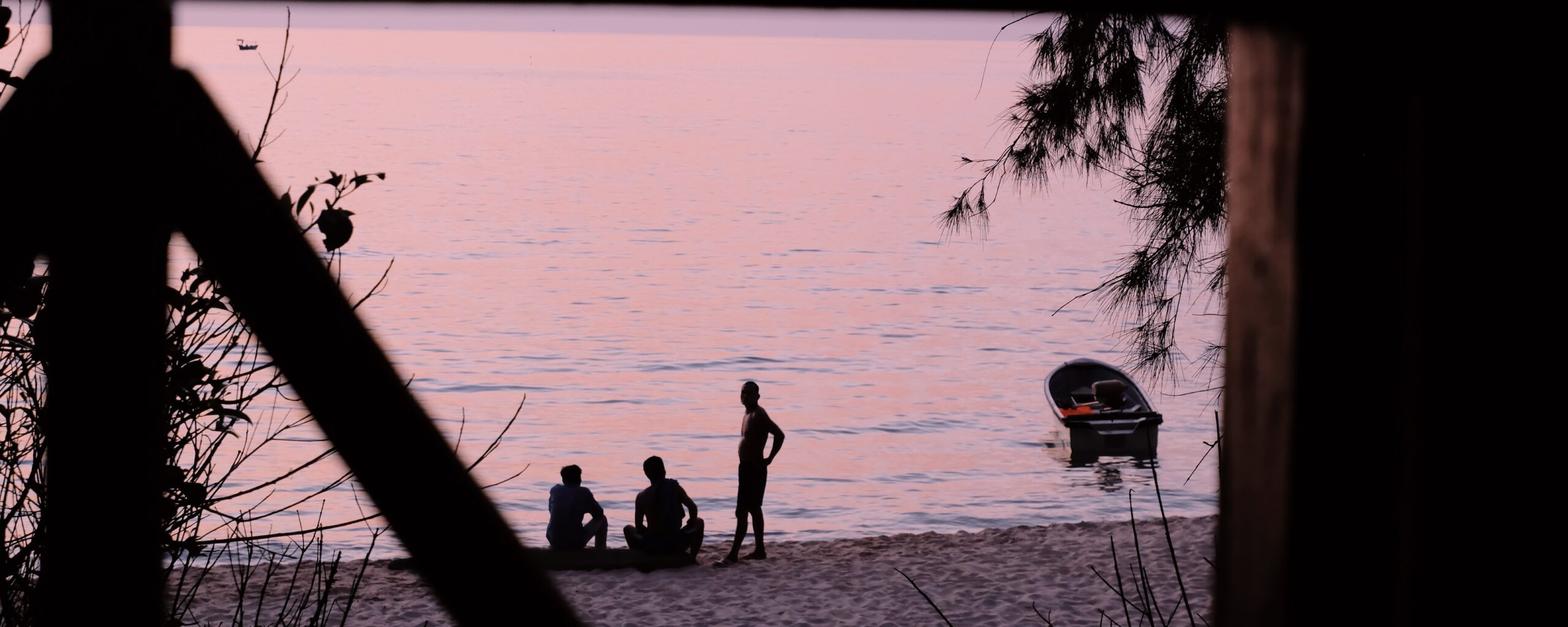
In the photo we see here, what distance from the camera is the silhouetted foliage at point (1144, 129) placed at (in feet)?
18.0

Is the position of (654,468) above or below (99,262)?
below

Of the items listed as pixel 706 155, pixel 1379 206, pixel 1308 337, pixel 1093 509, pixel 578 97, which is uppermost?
pixel 578 97

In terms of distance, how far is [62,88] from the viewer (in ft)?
3.34

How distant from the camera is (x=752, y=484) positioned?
11.6 metres

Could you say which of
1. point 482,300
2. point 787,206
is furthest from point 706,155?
point 482,300

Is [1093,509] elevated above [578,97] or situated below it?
below

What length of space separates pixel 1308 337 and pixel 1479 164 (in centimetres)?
20

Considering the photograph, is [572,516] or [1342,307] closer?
[1342,307]

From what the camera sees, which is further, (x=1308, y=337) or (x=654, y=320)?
(x=654, y=320)

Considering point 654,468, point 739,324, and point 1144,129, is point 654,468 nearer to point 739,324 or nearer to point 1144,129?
point 1144,129

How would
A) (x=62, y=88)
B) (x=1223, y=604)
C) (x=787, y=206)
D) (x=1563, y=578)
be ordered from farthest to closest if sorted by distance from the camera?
1. (x=787, y=206)
2. (x=1223, y=604)
3. (x=1563, y=578)
4. (x=62, y=88)

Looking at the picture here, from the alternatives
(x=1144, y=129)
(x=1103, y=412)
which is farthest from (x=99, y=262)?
(x=1103, y=412)

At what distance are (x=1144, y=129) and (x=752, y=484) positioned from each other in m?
6.25

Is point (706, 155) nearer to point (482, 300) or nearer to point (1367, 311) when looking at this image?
point (482, 300)
